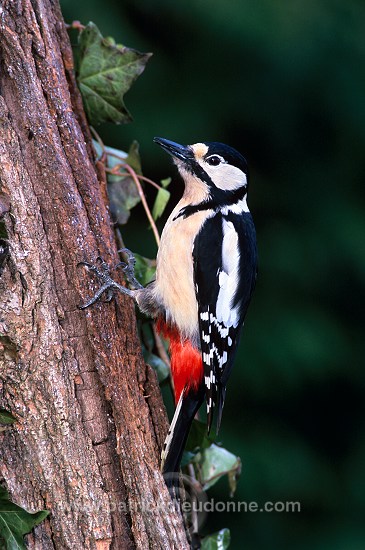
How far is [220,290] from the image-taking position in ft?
8.95

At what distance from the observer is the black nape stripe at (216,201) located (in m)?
2.87

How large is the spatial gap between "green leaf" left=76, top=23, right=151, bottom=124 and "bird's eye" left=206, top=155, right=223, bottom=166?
44 cm

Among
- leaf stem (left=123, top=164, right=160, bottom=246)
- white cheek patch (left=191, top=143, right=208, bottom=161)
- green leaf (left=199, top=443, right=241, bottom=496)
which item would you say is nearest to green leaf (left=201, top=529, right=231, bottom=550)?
green leaf (left=199, top=443, right=241, bottom=496)

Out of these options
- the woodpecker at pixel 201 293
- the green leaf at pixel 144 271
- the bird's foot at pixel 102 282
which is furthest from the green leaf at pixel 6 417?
the green leaf at pixel 144 271

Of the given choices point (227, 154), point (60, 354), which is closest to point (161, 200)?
point (227, 154)

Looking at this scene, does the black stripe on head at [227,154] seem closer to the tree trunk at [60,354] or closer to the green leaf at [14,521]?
the tree trunk at [60,354]

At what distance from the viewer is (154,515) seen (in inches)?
83.4

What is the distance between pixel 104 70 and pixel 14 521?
1.58 m

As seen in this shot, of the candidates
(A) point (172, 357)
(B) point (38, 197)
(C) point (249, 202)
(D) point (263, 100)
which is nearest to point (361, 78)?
(D) point (263, 100)

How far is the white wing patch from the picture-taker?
2725 mm

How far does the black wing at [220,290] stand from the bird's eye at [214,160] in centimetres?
30

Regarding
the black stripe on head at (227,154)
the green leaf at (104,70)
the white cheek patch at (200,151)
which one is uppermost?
the green leaf at (104,70)

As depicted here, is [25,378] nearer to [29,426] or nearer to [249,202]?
[29,426]

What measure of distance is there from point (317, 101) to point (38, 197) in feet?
9.24
